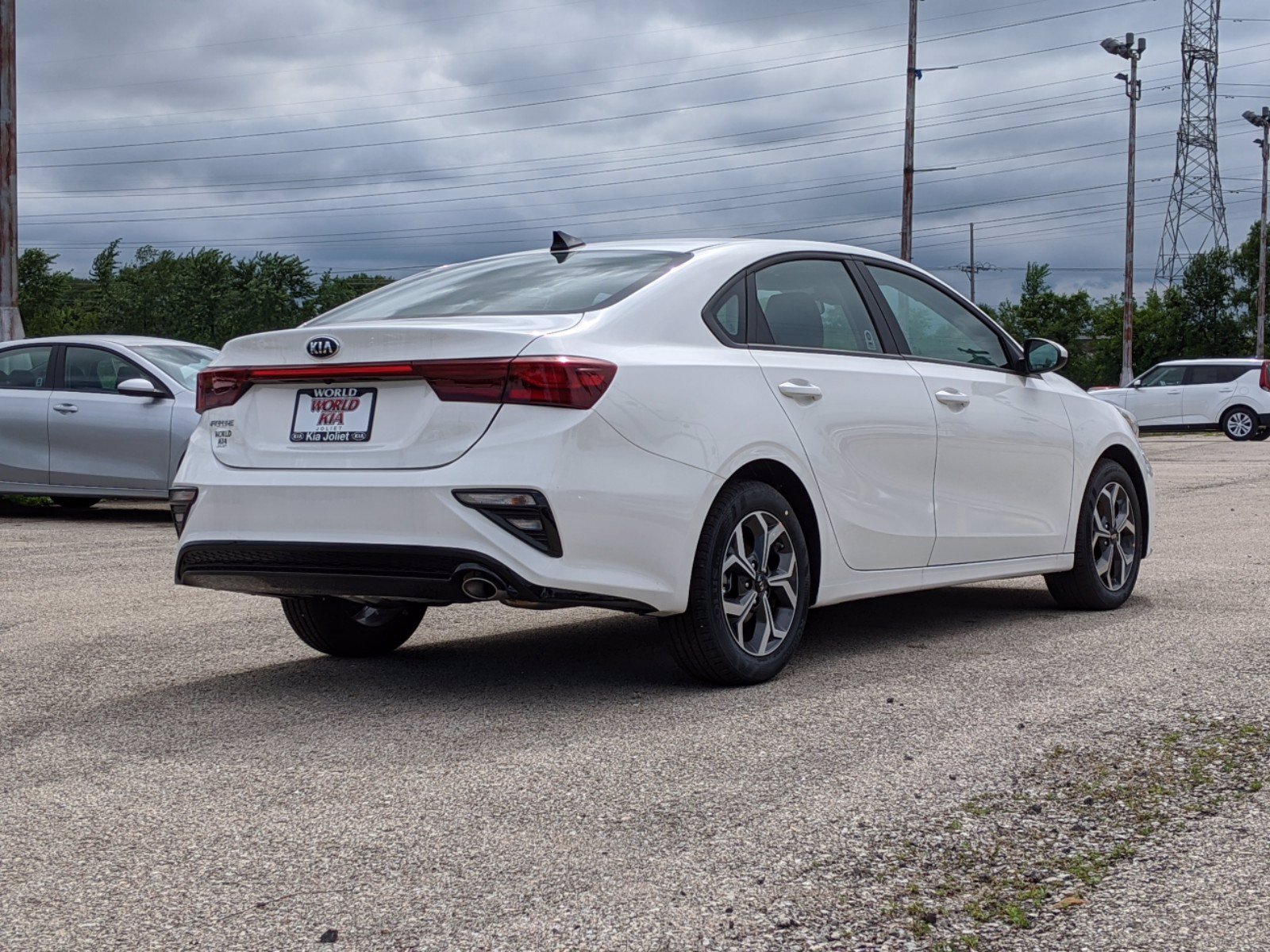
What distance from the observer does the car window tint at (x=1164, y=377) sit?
31938 mm

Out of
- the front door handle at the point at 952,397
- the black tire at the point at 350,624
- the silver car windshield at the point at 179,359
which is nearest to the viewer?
the black tire at the point at 350,624

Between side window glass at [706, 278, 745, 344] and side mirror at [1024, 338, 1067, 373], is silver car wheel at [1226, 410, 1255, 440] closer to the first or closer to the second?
Result: side mirror at [1024, 338, 1067, 373]

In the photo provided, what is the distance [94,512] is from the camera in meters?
14.0

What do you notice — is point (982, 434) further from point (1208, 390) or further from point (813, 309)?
point (1208, 390)

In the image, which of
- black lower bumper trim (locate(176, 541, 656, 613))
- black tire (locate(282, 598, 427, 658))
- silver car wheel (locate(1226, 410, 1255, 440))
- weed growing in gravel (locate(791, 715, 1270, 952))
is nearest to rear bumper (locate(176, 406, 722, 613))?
black lower bumper trim (locate(176, 541, 656, 613))

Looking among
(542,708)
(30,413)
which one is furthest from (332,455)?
(30,413)

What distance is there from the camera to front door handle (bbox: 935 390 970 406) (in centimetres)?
622

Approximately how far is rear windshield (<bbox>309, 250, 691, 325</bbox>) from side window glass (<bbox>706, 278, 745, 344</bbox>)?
202mm

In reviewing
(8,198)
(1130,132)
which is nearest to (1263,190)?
(1130,132)

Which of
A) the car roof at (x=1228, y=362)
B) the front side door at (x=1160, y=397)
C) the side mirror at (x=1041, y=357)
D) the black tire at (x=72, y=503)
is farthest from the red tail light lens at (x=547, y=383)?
the front side door at (x=1160, y=397)

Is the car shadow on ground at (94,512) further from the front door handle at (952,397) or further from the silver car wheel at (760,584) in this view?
the silver car wheel at (760,584)

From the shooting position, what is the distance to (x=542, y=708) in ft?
16.3

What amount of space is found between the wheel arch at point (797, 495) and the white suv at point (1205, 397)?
26.4 metres

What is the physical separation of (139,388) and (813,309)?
7.99 meters
